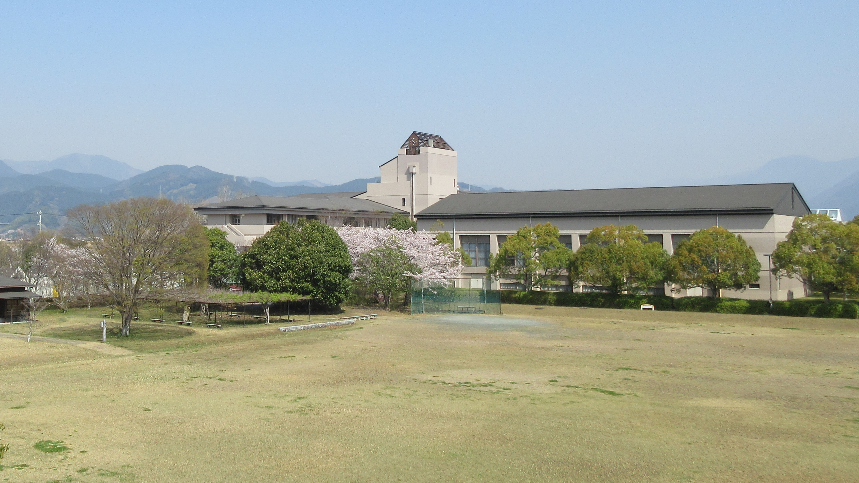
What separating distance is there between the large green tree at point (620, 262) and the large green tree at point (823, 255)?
8015 mm

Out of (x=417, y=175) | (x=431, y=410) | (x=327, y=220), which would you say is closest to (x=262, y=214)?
(x=327, y=220)

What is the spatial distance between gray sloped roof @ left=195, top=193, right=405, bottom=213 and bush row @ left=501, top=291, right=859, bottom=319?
2819cm

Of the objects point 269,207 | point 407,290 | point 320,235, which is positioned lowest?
Result: point 407,290

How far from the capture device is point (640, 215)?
63.1 meters

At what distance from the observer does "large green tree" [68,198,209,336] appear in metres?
39.2

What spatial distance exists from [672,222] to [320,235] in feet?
97.7

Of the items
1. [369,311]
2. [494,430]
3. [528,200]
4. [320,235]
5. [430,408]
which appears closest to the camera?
[494,430]

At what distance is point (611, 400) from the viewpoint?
21875 millimetres

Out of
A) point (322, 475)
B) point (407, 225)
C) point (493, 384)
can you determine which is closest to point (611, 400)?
point (493, 384)

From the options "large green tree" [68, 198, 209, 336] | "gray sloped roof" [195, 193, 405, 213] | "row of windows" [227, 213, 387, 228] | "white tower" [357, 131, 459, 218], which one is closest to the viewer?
"large green tree" [68, 198, 209, 336]

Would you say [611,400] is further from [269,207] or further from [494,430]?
[269,207]

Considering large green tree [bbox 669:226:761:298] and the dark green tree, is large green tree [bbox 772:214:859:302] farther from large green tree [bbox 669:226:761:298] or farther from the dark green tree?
the dark green tree

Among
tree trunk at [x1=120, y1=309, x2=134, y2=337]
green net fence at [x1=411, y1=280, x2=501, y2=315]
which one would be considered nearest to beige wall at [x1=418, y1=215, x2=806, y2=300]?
green net fence at [x1=411, y1=280, x2=501, y2=315]

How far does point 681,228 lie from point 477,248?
19361mm
